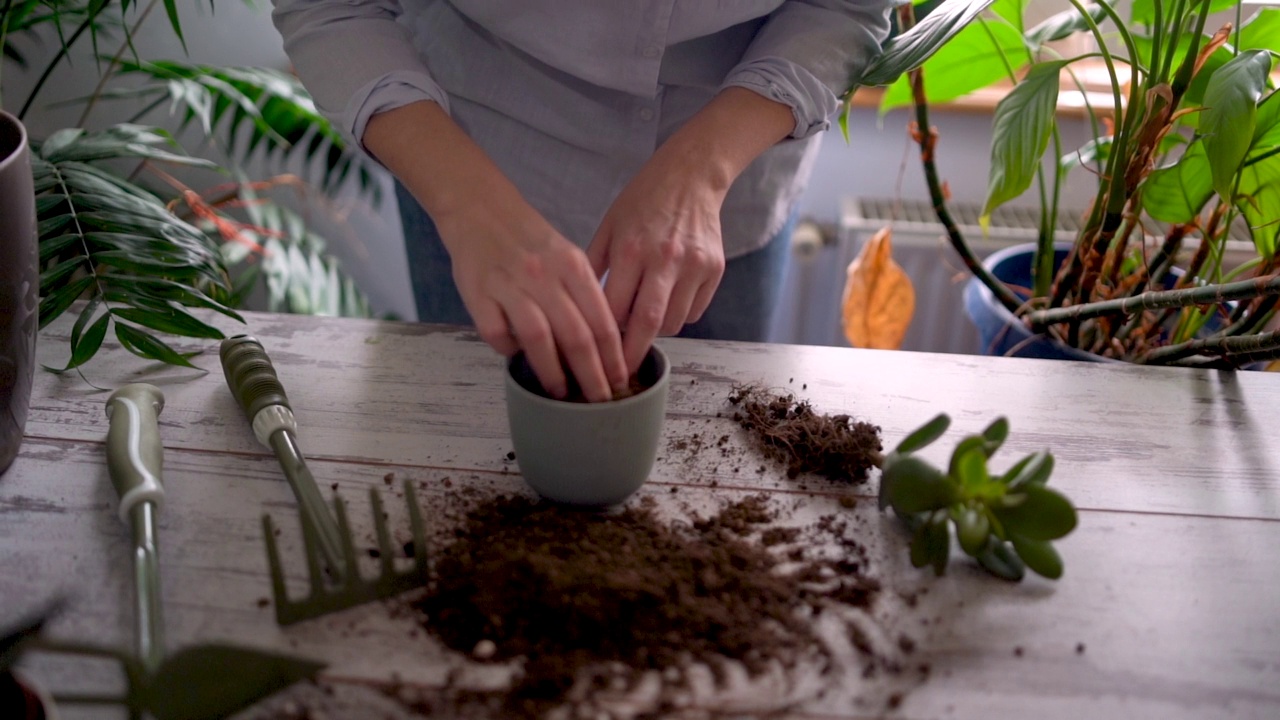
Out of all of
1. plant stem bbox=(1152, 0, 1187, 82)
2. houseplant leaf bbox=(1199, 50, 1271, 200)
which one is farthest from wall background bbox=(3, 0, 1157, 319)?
houseplant leaf bbox=(1199, 50, 1271, 200)

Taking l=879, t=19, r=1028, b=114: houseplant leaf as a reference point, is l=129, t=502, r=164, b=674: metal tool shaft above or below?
below

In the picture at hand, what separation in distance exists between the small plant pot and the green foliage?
510 mm

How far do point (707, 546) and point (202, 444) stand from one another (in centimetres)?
42

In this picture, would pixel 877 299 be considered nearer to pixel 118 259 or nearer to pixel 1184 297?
pixel 1184 297

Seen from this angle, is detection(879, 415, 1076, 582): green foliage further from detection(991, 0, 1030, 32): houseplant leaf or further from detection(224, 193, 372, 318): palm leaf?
detection(224, 193, 372, 318): palm leaf

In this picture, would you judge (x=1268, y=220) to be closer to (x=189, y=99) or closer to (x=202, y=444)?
(x=202, y=444)

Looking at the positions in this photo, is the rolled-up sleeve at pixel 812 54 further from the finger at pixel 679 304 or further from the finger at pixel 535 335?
the finger at pixel 535 335

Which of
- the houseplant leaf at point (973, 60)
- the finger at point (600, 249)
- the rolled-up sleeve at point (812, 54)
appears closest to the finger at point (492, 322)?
the finger at point (600, 249)

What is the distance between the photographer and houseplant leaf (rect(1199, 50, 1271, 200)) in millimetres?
786

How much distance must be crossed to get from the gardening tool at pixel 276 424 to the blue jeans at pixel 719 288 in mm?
317

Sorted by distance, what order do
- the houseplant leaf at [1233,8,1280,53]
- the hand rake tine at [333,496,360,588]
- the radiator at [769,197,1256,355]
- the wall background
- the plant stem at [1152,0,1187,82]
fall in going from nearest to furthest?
the hand rake tine at [333,496,360,588], the plant stem at [1152,0,1187,82], the houseplant leaf at [1233,8,1280,53], the wall background, the radiator at [769,197,1256,355]

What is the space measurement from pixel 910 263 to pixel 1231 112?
1.09m

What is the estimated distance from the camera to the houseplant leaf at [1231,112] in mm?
786

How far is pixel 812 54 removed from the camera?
0.85 meters
